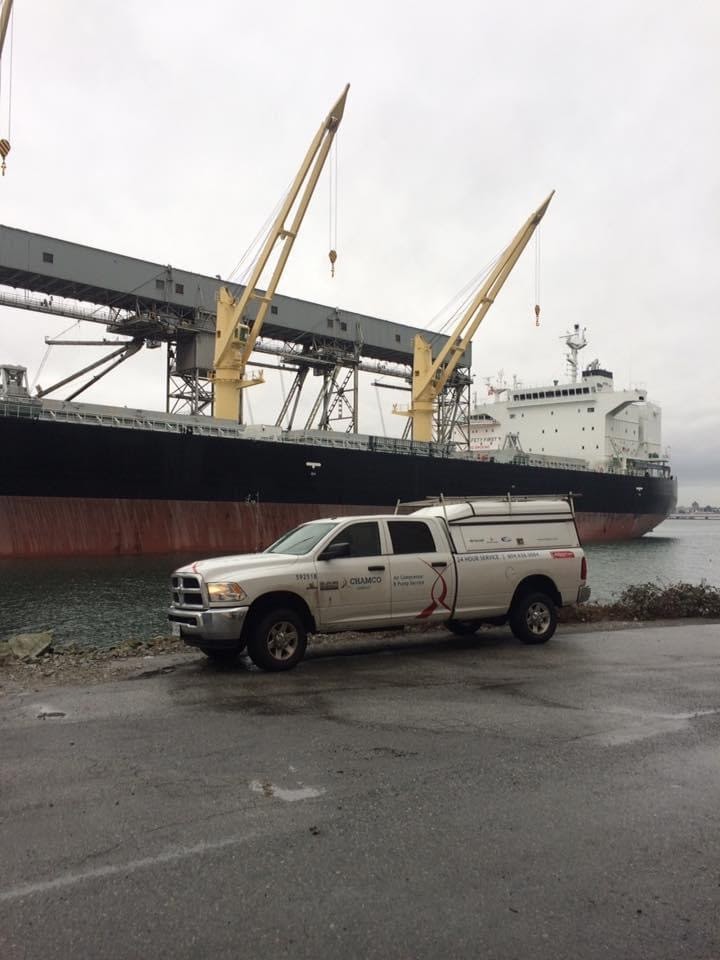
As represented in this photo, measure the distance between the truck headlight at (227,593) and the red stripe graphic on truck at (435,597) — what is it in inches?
104

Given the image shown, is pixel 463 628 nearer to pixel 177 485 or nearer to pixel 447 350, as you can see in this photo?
pixel 177 485

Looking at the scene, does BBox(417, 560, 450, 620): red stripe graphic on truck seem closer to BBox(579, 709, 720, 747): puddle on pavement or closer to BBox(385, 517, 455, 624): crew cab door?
BBox(385, 517, 455, 624): crew cab door

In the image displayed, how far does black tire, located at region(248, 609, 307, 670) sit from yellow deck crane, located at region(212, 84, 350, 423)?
33.1 m

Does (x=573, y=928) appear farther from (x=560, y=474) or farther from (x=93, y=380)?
(x=560, y=474)

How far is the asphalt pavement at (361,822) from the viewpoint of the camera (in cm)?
303

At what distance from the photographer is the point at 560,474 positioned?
171 ft

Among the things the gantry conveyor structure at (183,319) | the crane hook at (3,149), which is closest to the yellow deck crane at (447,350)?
the gantry conveyor structure at (183,319)

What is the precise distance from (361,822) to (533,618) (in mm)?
7003

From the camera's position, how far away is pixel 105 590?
2098 cm

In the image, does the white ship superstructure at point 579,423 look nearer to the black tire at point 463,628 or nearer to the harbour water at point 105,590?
the harbour water at point 105,590

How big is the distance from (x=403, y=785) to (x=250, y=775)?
1081 millimetres

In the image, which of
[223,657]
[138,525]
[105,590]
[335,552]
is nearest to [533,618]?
[335,552]

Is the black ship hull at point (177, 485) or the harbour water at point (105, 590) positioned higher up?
the black ship hull at point (177, 485)

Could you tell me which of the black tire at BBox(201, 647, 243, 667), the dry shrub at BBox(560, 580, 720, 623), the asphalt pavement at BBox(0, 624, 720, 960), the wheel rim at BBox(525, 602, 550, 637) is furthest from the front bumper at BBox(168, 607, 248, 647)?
the dry shrub at BBox(560, 580, 720, 623)
